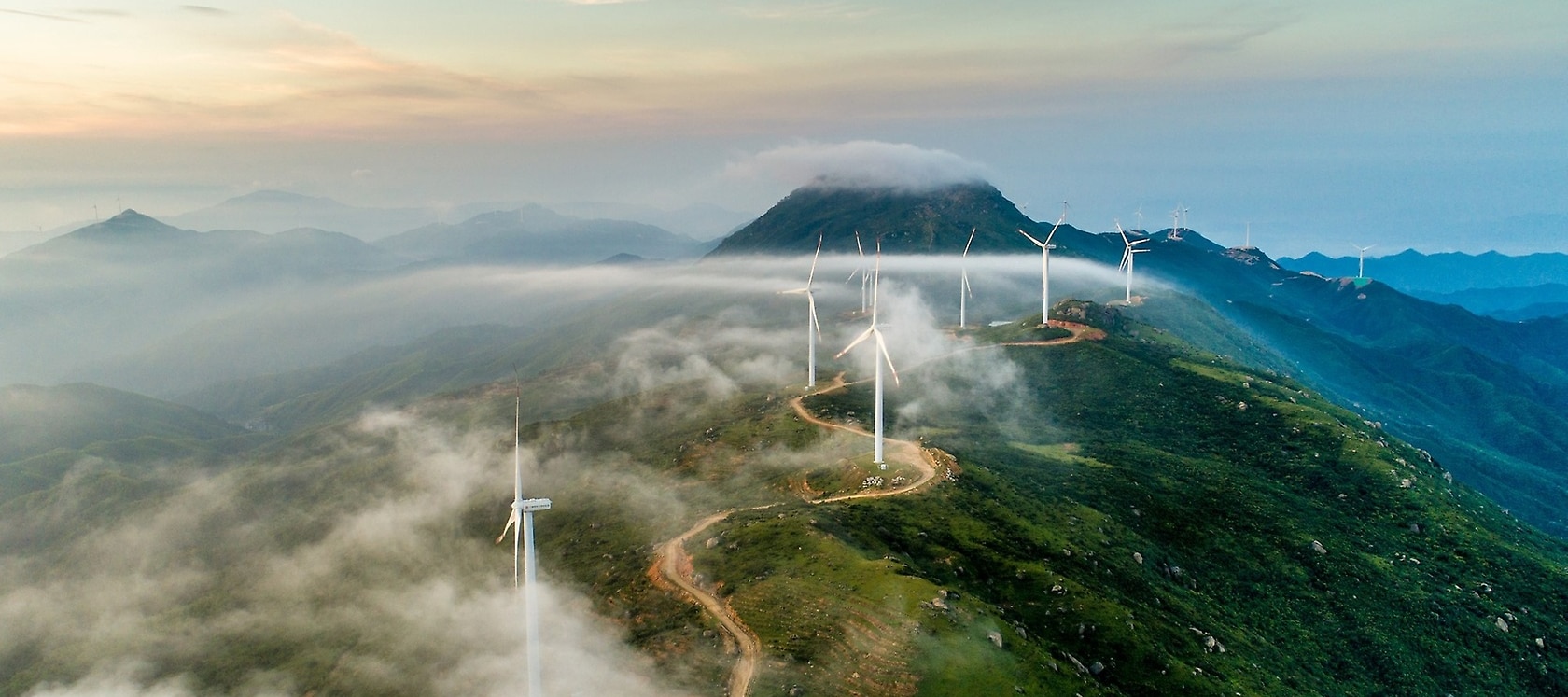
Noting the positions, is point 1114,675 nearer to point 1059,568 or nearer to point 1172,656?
point 1172,656

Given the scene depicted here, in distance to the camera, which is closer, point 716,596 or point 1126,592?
point 716,596

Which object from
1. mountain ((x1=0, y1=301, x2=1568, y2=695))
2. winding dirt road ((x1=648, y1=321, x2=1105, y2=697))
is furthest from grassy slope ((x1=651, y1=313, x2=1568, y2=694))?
winding dirt road ((x1=648, y1=321, x2=1105, y2=697))

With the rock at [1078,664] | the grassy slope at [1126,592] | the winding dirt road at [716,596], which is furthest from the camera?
the rock at [1078,664]

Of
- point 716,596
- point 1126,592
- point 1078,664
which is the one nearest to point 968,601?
point 1078,664

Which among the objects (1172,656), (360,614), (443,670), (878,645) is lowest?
(360,614)

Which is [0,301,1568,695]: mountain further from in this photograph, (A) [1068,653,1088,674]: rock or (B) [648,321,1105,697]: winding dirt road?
(B) [648,321,1105,697]: winding dirt road

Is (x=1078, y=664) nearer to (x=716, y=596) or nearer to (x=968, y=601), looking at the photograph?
(x=968, y=601)

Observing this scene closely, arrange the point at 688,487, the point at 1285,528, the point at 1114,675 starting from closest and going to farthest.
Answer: the point at 1114,675, the point at 1285,528, the point at 688,487

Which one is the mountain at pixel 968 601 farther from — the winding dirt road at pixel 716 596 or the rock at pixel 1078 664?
the winding dirt road at pixel 716 596

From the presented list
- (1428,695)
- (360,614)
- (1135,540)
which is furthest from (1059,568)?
(360,614)

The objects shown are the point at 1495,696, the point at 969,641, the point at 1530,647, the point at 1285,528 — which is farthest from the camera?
the point at 1285,528

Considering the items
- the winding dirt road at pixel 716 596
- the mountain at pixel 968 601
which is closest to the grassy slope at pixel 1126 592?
the mountain at pixel 968 601
